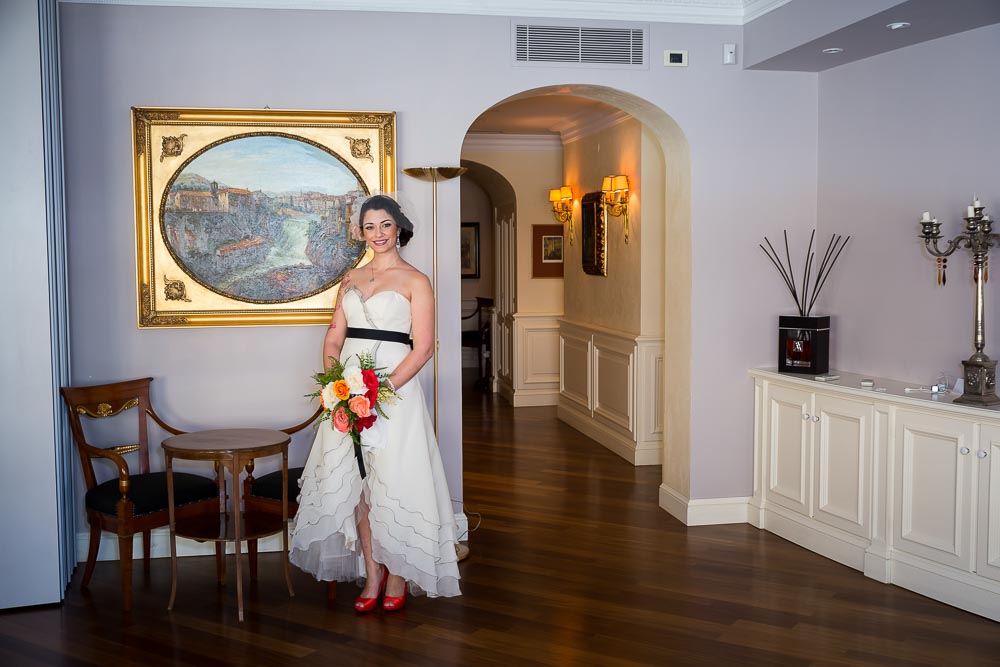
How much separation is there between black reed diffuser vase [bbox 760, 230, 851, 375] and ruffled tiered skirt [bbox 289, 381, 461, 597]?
230cm

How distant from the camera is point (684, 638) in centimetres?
383

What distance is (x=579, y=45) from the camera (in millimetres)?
5141

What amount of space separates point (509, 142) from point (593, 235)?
2.02 meters

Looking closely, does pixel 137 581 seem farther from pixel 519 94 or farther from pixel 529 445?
pixel 529 445

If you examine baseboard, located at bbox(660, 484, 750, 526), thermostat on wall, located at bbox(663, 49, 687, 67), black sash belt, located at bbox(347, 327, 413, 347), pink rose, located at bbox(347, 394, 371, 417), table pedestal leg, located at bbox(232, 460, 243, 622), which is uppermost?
thermostat on wall, located at bbox(663, 49, 687, 67)

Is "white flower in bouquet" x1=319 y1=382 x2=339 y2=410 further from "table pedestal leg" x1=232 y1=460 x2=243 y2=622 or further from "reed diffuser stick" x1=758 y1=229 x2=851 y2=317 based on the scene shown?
"reed diffuser stick" x1=758 y1=229 x2=851 y2=317

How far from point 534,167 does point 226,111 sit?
218 inches

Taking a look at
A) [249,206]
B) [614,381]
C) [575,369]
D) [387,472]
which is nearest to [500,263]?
[575,369]

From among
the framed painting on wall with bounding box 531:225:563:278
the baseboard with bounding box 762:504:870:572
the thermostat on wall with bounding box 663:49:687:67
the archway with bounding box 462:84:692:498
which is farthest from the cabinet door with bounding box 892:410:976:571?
the framed painting on wall with bounding box 531:225:563:278

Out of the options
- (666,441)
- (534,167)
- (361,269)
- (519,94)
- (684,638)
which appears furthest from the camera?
(534,167)

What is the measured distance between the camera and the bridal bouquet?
389cm

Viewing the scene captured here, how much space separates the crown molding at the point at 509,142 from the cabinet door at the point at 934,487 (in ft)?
20.0

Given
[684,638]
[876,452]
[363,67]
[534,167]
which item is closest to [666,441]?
[876,452]

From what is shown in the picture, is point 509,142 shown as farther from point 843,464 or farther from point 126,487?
point 126,487
